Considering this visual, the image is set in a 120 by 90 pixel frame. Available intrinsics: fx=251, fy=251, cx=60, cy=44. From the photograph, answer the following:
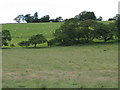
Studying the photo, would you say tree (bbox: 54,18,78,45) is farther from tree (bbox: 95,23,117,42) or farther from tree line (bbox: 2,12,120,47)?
tree (bbox: 95,23,117,42)

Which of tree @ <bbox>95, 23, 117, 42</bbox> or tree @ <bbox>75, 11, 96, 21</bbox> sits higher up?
tree @ <bbox>75, 11, 96, 21</bbox>

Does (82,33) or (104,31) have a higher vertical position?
(104,31)

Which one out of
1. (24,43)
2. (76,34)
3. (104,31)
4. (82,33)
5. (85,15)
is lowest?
(24,43)

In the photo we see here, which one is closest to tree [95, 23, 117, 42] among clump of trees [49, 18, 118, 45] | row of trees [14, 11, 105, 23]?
clump of trees [49, 18, 118, 45]

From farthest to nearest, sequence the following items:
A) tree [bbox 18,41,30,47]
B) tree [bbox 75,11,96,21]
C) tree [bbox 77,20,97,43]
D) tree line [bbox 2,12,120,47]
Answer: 1. tree [bbox 75,11,96,21]
2. tree [bbox 77,20,97,43]
3. tree line [bbox 2,12,120,47]
4. tree [bbox 18,41,30,47]

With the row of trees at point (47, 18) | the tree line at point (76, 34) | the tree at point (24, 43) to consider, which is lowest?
the tree at point (24, 43)

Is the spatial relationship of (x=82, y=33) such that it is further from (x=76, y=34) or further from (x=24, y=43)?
(x=24, y=43)

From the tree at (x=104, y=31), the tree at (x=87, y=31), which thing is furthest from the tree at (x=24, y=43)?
the tree at (x=104, y=31)

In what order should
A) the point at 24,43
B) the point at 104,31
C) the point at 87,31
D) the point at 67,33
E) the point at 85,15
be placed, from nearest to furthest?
the point at 24,43
the point at 104,31
the point at 87,31
the point at 67,33
the point at 85,15

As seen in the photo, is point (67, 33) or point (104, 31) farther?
point (67, 33)

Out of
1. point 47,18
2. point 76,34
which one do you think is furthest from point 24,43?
point 47,18

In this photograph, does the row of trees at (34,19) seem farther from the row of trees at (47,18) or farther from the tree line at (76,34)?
the tree line at (76,34)

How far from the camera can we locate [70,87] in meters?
12.3

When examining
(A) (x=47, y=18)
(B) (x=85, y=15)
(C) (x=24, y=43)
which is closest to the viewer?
(C) (x=24, y=43)
